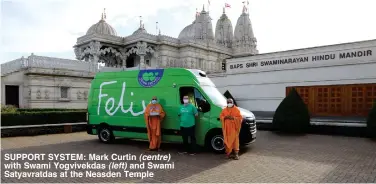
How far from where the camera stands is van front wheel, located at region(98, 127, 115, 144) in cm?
1156

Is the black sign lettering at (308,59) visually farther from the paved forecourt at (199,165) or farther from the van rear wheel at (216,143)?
the van rear wheel at (216,143)

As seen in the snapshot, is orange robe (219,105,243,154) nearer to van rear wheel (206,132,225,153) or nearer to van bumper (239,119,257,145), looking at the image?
van rear wheel (206,132,225,153)

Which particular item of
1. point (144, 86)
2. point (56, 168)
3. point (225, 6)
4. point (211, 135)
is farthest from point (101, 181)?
point (225, 6)

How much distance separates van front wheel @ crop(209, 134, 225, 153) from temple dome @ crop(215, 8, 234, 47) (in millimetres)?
55475

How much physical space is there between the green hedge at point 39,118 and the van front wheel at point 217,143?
33.0 ft

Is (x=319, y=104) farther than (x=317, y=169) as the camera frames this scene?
Yes

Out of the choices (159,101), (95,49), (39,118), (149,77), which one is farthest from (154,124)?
(95,49)

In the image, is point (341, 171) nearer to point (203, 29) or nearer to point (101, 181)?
point (101, 181)

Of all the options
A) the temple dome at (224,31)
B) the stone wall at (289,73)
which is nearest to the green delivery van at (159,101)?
the stone wall at (289,73)

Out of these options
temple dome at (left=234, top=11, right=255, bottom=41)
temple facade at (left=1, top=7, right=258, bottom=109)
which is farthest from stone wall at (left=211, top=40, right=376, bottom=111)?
temple dome at (left=234, top=11, right=255, bottom=41)

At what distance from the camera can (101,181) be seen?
6328mm

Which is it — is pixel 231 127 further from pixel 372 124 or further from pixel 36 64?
pixel 36 64

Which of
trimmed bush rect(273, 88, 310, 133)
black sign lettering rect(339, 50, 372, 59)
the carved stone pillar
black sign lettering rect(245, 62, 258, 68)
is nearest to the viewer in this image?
trimmed bush rect(273, 88, 310, 133)

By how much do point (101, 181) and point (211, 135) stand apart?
4284mm
